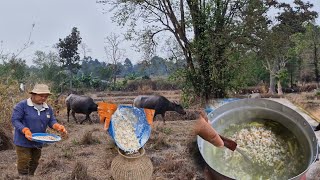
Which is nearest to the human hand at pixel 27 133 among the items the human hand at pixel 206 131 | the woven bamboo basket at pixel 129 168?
the woven bamboo basket at pixel 129 168

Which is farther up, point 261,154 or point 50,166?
point 261,154

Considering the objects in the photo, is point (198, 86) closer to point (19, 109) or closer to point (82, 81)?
point (19, 109)

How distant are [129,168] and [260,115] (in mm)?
1802

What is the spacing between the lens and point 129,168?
4090mm

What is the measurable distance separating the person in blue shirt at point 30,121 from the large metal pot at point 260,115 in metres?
2.36

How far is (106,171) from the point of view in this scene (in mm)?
5613

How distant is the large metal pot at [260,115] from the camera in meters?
2.52

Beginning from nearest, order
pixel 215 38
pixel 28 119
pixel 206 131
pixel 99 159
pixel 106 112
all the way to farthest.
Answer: pixel 206 131
pixel 106 112
pixel 28 119
pixel 99 159
pixel 215 38

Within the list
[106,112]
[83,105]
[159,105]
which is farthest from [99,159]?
[83,105]

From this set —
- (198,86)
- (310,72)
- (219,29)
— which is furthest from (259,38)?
(310,72)

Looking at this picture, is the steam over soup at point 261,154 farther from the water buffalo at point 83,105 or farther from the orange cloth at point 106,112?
the water buffalo at point 83,105

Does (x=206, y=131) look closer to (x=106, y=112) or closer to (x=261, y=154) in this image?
(x=261, y=154)

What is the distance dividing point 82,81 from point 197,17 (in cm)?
2105

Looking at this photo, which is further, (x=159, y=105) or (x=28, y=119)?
(x=159, y=105)
